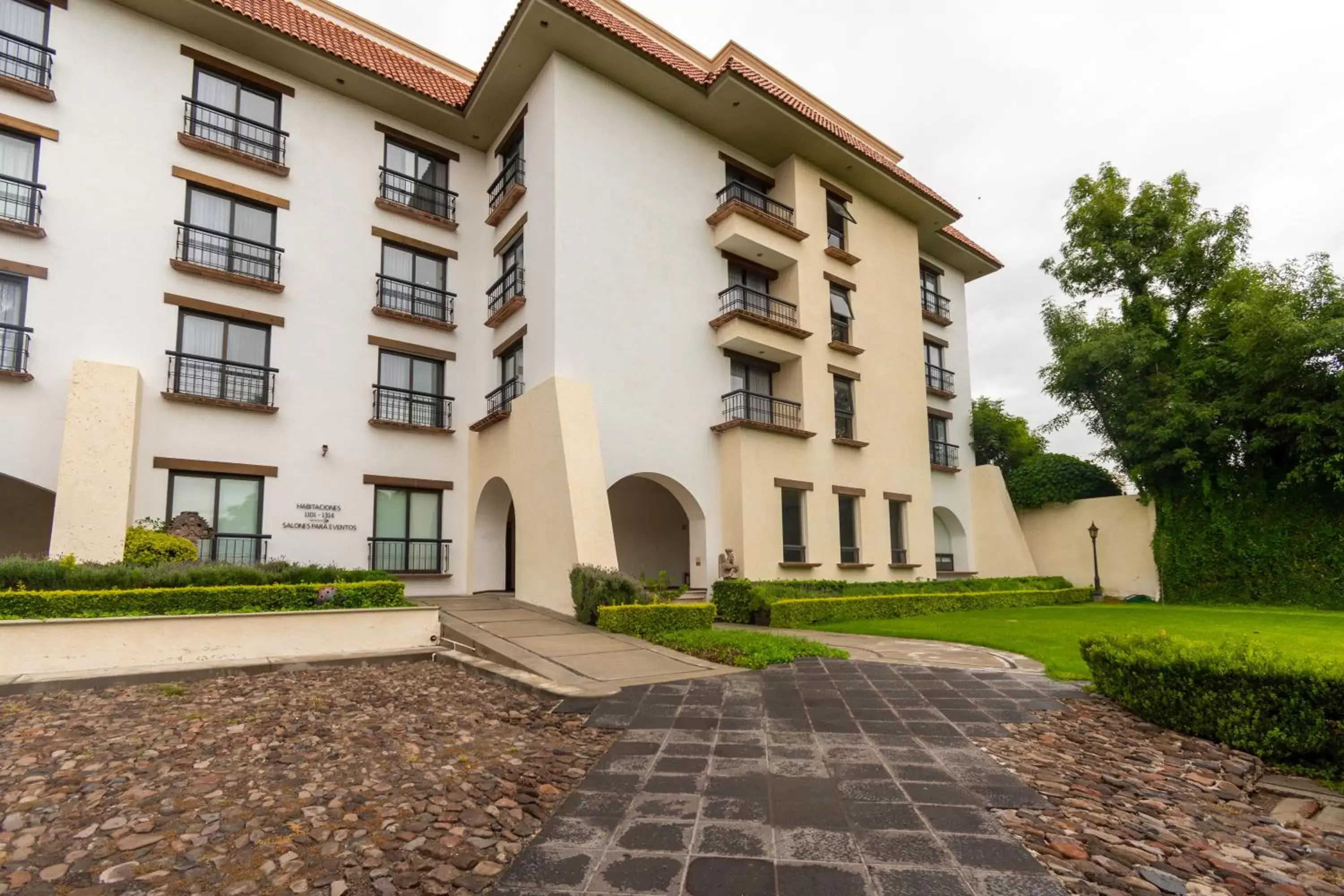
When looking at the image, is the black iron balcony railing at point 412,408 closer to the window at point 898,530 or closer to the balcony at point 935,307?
the window at point 898,530

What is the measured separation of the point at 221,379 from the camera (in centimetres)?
1452

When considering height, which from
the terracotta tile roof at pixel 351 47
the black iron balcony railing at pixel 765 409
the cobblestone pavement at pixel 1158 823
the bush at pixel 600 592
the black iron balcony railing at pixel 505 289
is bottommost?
the cobblestone pavement at pixel 1158 823

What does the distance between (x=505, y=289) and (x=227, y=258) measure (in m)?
6.02

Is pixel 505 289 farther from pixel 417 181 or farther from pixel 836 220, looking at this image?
pixel 836 220

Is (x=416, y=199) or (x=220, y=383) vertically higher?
(x=416, y=199)

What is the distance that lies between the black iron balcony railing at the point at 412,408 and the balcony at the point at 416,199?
4.55 metres

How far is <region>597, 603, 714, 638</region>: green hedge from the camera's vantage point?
11414 mm

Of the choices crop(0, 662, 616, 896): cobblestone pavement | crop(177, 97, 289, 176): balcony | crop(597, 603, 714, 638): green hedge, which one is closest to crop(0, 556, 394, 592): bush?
crop(0, 662, 616, 896): cobblestone pavement

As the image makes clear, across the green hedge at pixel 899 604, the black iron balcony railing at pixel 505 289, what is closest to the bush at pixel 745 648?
the green hedge at pixel 899 604

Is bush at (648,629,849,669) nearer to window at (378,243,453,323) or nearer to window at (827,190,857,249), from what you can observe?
window at (378,243,453,323)

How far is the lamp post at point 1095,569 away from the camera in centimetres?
2269

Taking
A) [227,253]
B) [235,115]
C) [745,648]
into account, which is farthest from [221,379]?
[745,648]

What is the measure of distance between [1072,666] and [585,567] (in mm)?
7772

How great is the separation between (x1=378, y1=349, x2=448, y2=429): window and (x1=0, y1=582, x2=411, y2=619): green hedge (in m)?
6.24
